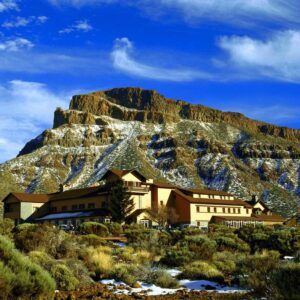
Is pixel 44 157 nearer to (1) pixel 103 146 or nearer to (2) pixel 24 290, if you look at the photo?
(1) pixel 103 146

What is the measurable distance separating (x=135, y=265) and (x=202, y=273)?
2659mm

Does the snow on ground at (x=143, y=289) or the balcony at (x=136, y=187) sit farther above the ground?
the balcony at (x=136, y=187)

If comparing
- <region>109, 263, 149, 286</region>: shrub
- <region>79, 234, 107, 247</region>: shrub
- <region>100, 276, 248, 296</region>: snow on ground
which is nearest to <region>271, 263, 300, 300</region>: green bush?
<region>100, 276, 248, 296</region>: snow on ground

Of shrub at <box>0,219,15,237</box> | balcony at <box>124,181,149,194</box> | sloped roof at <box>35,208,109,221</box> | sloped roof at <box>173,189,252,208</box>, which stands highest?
balcony at <box>124,181,149,194</box>

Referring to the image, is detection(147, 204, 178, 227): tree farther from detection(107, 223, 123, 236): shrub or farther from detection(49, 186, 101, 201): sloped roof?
detection(107, 223, 123, 236): shrub

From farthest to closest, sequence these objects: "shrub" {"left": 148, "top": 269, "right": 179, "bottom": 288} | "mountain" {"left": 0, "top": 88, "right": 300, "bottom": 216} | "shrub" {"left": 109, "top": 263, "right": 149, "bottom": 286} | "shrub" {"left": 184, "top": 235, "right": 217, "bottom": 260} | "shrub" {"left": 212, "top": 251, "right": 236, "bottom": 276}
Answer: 1. "mountain" {"left": 0, "top": 88, "right": 300, "bottom": 216}
2. "shrub" {"left": 184, "top": 235, "right": 217, "bottom": 260}
3. "shrub" {"left": 212, "top": 251, "right": 236, "bottom": 276}
4. "shrub" {"left": 109, "top": 263, "right": 149, "bottom": 286}
5. "shrub" {"left": 148, "top": 269, "right": 179, "bottom": 288}

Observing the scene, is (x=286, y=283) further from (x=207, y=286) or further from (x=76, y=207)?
(x=76, y=207)

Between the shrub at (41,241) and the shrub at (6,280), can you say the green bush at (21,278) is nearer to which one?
the shrub at (6,280)

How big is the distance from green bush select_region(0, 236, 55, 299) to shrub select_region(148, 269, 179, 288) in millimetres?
6852

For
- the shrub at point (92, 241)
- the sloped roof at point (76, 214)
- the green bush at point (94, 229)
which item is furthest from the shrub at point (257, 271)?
the sloped roof at point (76, 214)

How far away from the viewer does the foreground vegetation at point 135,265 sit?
11.3 m

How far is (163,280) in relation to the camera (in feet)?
58.3

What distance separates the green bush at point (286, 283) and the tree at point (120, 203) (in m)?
54.7

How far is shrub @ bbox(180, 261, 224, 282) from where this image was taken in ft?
62.4
